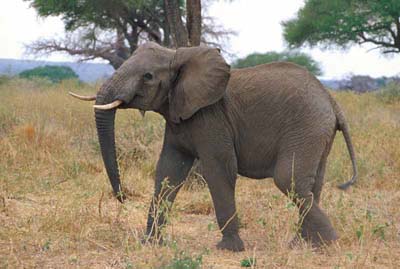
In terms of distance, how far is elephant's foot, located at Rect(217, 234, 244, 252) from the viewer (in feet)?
17.1

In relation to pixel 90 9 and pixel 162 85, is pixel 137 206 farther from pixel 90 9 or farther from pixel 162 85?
pixel 90 9

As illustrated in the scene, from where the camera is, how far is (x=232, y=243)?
523 centimetres

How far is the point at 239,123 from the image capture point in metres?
5.23

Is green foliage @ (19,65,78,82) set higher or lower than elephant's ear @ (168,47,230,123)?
lower

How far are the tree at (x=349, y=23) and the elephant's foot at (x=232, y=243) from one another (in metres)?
16.9

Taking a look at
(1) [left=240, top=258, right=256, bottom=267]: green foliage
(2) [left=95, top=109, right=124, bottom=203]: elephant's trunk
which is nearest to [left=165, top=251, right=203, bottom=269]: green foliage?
(1) [left=240, top=258, right=256, bottom=267]: green foliage

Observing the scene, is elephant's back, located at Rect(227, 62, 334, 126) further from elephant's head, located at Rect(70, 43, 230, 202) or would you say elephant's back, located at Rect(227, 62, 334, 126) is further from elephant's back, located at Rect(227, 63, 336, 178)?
elephant's head, located at Rect(70, 43, 230, 202)

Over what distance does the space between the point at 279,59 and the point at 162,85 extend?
35320 millimetres

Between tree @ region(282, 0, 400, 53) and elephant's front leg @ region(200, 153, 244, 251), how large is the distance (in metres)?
16.9

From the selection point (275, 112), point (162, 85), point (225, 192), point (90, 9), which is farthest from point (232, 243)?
point (90, 9)

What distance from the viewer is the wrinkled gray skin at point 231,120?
505 centimetres

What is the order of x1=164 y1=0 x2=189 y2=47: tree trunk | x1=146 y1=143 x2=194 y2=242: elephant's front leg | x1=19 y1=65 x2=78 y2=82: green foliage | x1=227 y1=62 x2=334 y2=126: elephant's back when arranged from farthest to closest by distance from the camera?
x1=19 y1=65 x2=78 y2=82: green foliage, x1=164 y1=0 x2=189 y2=47: tree trunk, x1=146 y1=143 x2=194 y2=242: elephant's front leg, x1=227 y1=62 x2=334 y2=126: elephant's back

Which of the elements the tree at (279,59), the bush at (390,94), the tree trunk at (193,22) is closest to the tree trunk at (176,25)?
the tree trunk at (193,22)

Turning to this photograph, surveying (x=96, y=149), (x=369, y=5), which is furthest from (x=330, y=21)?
(x=96, y=149)
